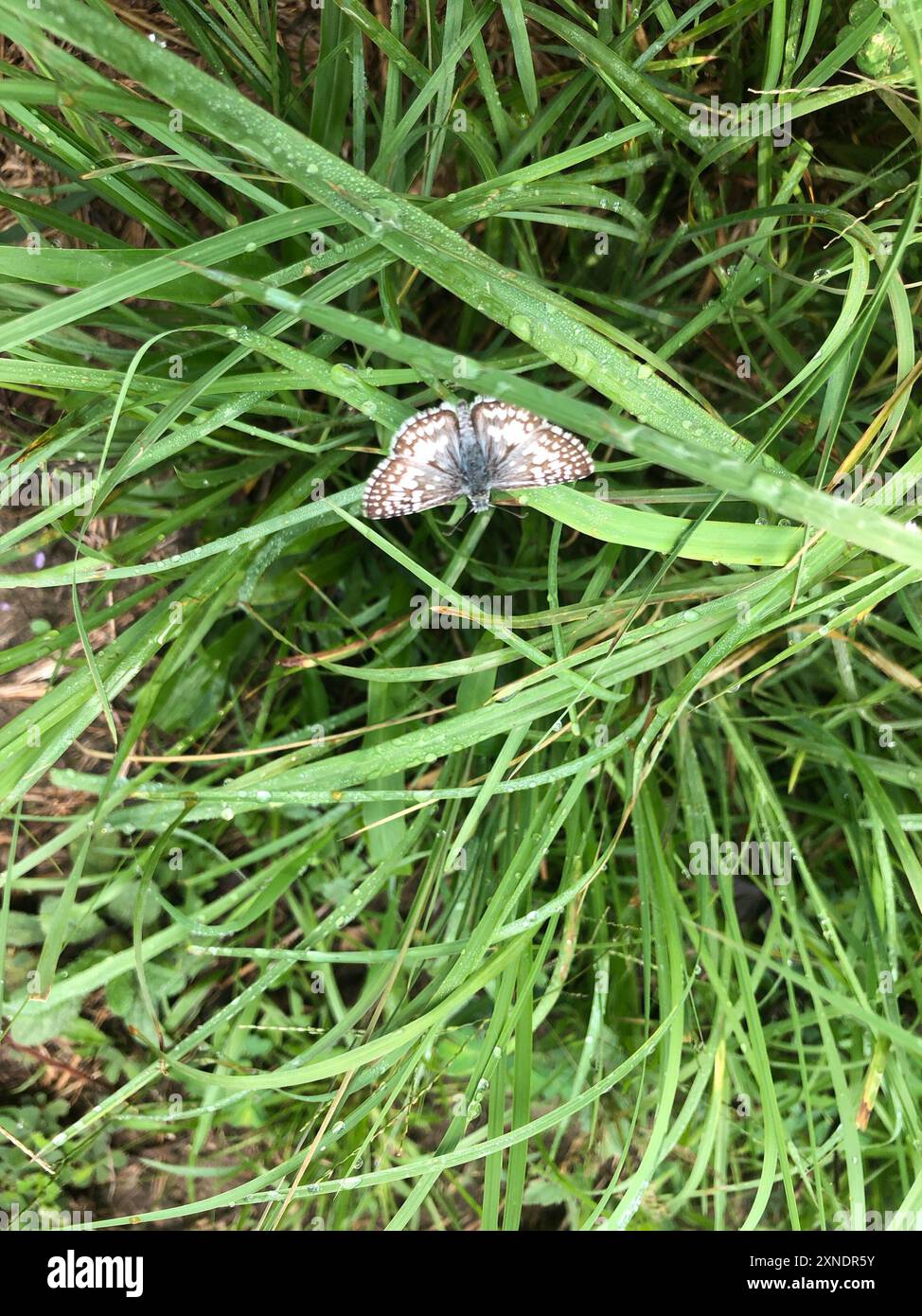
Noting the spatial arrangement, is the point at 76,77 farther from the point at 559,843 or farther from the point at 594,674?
the point at 559,843

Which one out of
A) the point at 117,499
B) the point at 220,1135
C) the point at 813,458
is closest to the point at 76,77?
the point at 117,499
